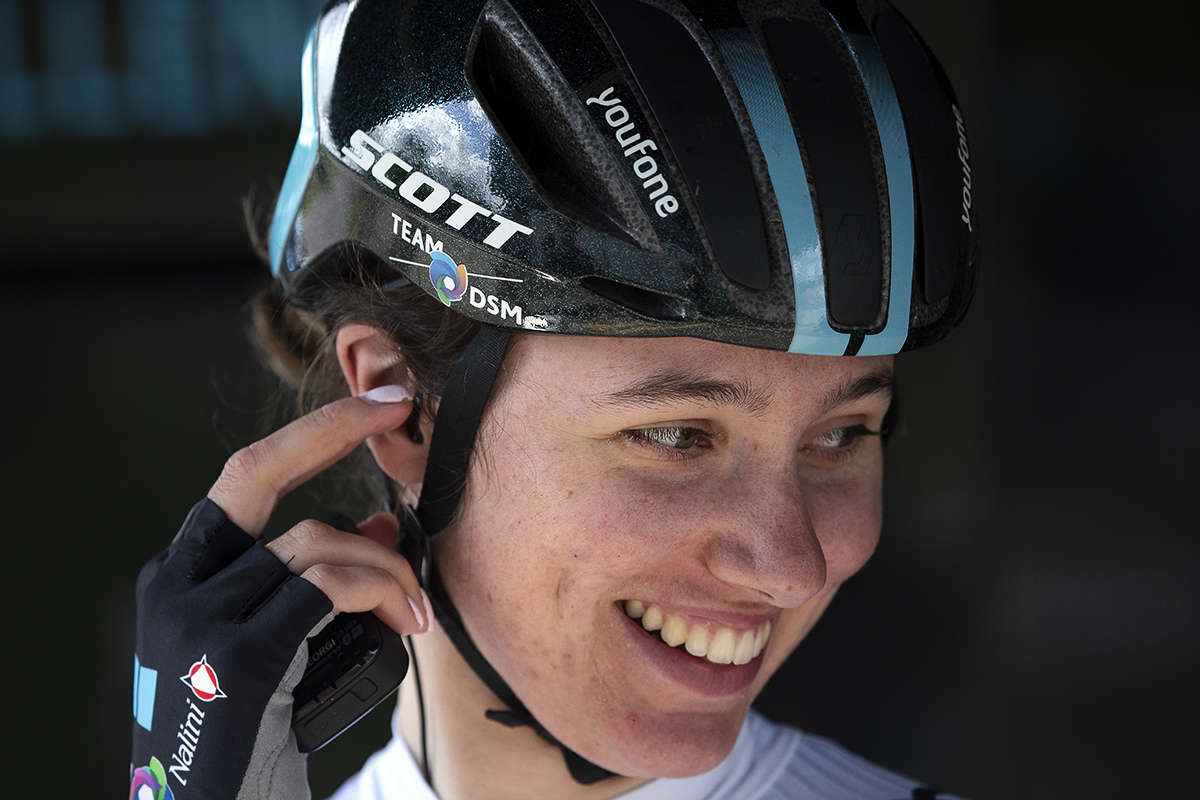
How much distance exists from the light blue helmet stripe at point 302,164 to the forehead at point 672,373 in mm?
537

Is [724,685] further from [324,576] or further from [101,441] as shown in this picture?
[101,441]

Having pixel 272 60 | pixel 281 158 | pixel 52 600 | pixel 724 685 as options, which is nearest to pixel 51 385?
pixel 52 600

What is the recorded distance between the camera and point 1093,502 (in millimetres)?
3600

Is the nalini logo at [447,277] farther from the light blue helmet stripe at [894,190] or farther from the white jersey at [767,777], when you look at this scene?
the white jersey at [767,777]

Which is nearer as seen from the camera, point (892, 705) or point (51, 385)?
point (51, 385)

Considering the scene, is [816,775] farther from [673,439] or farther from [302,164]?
[302,164]

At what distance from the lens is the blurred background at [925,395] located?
11.2 ft

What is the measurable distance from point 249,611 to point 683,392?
0.62 metres

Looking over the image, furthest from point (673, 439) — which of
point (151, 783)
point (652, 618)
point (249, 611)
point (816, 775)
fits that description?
point (151, 783)

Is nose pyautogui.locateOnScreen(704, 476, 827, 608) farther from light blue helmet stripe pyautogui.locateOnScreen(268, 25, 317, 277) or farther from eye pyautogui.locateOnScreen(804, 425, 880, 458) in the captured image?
light blue helmet stripe pyautogui.locateOnScreen(268, 25, 317, 277)

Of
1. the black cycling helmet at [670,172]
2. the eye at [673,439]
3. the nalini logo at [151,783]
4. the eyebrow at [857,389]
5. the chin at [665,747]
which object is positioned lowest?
the nalini logo at [151,783]

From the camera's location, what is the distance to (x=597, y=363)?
1.21m

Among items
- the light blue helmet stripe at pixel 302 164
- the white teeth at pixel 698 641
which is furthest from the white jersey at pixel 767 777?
the light blue helmet stripe at pixel 302 164

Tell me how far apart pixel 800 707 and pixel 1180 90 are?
106 inches
